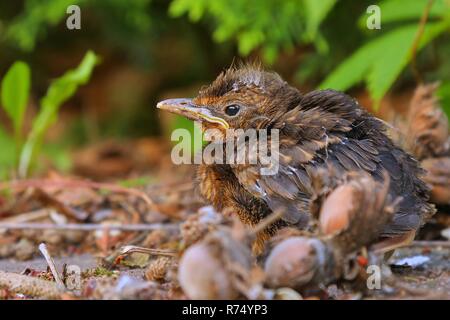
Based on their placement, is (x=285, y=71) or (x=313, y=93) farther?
(x=285, y=71)

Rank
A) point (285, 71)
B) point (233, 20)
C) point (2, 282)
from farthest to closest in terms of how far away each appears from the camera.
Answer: point (285, 71), point (233, 20), point (2, 282)

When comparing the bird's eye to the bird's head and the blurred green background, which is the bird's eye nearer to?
the bird's head

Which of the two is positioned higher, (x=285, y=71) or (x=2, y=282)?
(x=285, y=71)

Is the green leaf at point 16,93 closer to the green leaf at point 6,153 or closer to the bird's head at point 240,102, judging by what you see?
the green leaf at point 6,153

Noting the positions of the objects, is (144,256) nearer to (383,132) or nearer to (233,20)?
(383,132)

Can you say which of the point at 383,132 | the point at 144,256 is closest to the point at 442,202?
the point at 383,132

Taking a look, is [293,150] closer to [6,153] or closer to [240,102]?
[240,102]
